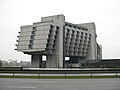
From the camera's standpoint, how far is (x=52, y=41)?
97375mm

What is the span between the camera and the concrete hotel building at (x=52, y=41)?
315 feet

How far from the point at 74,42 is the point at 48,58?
62.4 feet

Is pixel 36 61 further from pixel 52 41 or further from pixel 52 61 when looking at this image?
pixel 52 41

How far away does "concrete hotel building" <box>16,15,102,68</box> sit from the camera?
96125mm

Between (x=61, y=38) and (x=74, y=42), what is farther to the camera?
(x=74, y=42)
